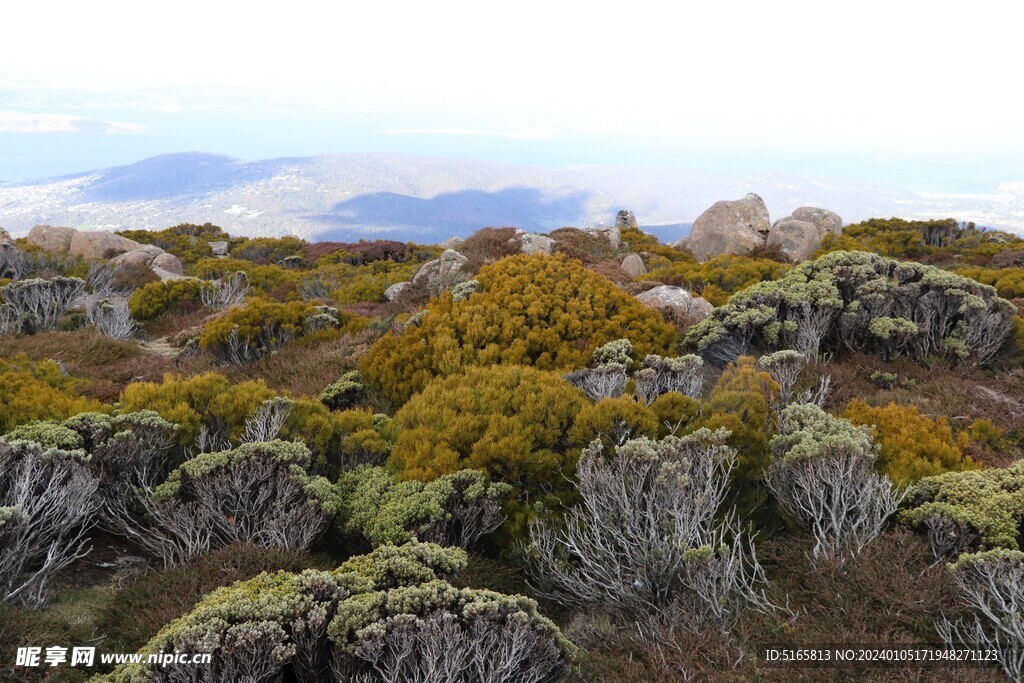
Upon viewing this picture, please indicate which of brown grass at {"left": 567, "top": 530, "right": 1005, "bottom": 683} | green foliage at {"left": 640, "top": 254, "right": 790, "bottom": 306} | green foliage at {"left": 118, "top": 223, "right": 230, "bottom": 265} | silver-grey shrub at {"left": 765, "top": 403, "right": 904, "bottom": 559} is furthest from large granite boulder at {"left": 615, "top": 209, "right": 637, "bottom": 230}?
brown grass at {"left": 567, "top": 530, "right": 1005, "bottom": 683}

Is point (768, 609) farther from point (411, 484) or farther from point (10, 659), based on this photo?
point (10, 659)

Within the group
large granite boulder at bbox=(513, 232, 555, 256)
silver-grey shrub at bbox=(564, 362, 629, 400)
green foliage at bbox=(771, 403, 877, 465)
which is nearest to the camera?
green foliage at bbox=(771, 403, 877, 465)

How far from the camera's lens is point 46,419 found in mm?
6012

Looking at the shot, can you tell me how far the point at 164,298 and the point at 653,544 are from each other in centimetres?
1661

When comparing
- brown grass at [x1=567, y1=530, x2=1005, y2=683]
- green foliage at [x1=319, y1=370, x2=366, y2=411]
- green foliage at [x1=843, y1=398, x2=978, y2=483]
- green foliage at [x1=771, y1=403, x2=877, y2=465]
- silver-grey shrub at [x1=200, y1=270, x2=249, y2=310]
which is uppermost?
green foliage at [x1=771, y1=403, x2=877, y2=465]

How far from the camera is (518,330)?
29.7ft

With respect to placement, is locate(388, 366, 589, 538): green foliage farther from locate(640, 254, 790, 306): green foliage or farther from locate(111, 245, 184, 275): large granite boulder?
locate(111, 245, 184, 275): large granite boulder

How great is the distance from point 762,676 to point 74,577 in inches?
205

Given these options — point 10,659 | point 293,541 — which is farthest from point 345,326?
point 10,659

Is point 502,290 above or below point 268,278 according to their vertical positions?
above

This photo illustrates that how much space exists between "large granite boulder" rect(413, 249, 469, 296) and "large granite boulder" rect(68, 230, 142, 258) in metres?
18.0

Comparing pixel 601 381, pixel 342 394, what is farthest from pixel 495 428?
pixel 342 394

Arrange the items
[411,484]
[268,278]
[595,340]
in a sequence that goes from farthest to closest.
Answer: [268,278]
[595,340]
[411,484]

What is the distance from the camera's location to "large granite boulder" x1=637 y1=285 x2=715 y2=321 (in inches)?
445
